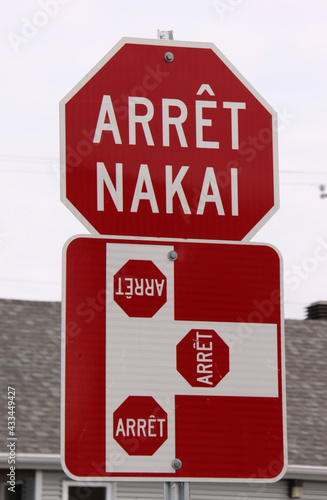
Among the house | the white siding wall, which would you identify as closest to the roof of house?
the house

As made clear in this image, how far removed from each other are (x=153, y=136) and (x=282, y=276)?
0.47 metres

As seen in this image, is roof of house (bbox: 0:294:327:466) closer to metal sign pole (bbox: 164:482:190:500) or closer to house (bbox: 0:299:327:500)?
house (bbox: 0:299:327:500)

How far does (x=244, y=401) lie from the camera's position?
2.58m

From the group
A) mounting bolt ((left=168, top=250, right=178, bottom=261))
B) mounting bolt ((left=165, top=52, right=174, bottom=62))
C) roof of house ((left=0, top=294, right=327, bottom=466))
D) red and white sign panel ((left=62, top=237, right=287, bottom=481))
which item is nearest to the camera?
red and white sign panel ((left=62, top=237, right=287, bottom=481))

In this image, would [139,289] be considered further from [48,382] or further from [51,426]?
[48,382]

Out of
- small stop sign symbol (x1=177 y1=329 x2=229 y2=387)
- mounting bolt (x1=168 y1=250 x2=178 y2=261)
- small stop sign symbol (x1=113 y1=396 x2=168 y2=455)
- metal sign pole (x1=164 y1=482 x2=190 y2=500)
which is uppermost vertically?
mounting bolt (x1=168 y1=250 x2=178 y2=261)

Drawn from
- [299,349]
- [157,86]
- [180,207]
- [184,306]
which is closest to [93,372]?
[184,306]

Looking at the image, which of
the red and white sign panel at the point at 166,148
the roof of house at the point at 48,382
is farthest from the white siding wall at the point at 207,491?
the red and white sign panel at the point at 166,148

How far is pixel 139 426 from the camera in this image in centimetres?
250

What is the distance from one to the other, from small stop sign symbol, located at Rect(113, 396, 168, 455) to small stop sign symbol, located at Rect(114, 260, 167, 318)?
0.21 metres

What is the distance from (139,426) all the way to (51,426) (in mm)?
14829

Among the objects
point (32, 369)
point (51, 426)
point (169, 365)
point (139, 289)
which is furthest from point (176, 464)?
point (32, 369)

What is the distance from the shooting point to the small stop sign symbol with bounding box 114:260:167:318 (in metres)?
2.56

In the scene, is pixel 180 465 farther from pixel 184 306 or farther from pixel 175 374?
pixel 184 306
